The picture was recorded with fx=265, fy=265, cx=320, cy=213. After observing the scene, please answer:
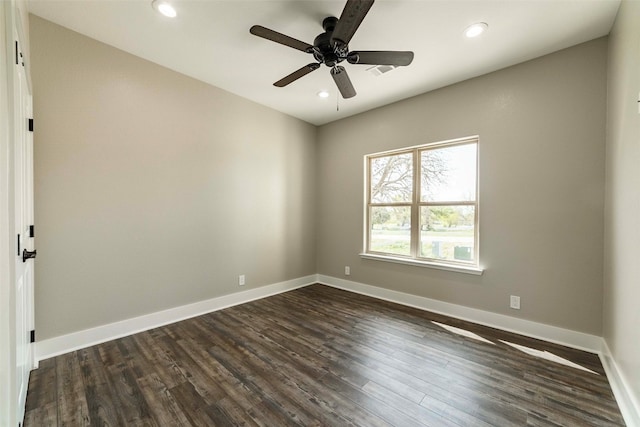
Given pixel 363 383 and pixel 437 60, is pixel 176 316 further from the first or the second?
pixel 437 60

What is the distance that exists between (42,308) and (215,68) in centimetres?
284

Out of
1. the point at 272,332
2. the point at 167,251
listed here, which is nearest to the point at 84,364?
the point at 167,251

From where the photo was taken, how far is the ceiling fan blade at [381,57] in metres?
2.11

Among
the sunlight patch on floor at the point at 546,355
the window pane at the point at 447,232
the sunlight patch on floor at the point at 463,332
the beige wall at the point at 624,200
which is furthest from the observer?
the window pane at the point at 447,232

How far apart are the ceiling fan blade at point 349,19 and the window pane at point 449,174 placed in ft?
7.01

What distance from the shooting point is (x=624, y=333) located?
1.83m

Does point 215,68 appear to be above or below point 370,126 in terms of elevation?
above

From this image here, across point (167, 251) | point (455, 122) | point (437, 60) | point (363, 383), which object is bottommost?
point (363, 383)

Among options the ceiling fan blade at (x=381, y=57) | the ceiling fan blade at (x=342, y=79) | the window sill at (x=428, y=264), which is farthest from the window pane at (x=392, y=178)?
the ceiling fan blade at (x=381, y=57)

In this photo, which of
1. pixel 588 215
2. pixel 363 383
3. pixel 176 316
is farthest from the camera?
pixel 176 316

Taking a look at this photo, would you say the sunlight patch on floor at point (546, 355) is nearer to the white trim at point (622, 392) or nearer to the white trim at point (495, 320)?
the white trim at point (622, 392)

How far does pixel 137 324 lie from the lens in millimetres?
2805

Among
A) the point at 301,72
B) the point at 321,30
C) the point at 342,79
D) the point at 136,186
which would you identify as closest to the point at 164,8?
the point at 301,72

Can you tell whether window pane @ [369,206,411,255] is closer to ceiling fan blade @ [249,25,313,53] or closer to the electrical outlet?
the electrical outlet
